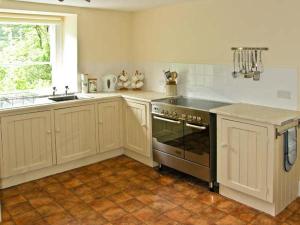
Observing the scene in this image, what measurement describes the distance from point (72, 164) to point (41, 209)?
3.48 ft

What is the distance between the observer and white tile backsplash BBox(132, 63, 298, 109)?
318 cm

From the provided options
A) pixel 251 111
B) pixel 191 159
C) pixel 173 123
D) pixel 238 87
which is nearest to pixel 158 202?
pixel 191 159

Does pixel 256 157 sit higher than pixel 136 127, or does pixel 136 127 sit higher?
pixel 136 127

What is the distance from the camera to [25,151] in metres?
3.60

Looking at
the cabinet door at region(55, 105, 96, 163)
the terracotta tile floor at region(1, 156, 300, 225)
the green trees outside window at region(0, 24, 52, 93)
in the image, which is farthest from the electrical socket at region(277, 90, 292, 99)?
the green trees outside window at region(0, 24, 52, 93)

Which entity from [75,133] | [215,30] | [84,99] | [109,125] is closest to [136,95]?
[109,125]

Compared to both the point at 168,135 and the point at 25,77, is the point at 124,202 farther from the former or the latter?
the point at 25,77

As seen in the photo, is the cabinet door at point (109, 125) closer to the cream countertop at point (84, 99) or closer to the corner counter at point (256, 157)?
the cream countertop at point (84, 99)

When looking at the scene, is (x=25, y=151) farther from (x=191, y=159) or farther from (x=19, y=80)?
(x=191, y=159)

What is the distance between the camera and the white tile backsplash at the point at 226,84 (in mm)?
3176

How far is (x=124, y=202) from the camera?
10.5 ft

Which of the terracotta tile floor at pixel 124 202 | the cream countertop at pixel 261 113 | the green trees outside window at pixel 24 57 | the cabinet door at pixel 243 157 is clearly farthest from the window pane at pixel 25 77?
the cabinet door at pixel 243 157

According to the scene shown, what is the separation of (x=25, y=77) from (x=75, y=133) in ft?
3.70

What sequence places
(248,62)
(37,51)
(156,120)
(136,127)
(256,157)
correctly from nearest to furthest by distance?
(256,157), (248,62), (156,120), (136,127), (37,51)
